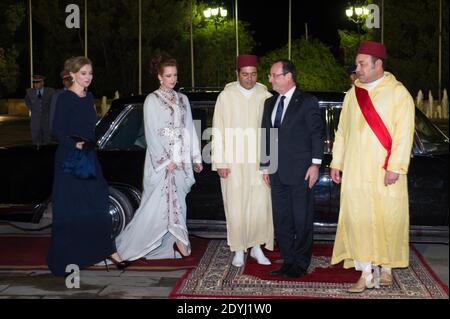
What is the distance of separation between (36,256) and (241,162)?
6.73 ft

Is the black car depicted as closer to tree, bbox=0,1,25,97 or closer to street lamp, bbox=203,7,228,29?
tree, bbox=0,1,25,97

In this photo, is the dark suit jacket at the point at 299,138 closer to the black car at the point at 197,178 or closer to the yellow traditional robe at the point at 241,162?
the yellow traditional robe at the point at 241,162

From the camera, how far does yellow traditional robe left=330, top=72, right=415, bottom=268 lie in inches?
232

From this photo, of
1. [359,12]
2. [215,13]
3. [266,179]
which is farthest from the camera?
[215,13]

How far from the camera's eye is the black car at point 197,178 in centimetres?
719

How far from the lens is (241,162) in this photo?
7059 millimetres

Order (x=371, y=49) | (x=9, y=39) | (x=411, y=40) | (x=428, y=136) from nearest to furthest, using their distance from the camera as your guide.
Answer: (x=371, y=49), (x=428, y=136), (x=9, y=39), (x=411, y=40)

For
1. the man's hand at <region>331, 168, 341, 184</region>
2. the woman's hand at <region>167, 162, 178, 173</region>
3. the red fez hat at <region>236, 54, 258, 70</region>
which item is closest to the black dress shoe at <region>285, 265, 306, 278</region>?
the man's hand at <region>331, 168, 341, 184</region>

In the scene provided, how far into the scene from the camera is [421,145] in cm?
723

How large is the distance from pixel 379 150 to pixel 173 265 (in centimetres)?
215

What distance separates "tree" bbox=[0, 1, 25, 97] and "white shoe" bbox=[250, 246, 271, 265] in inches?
1494

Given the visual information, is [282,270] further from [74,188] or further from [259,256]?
Result: [74,188]

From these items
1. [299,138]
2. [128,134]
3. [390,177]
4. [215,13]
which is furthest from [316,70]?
[390,177]

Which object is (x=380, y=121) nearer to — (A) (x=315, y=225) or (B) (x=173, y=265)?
(A) (x=315, y=225)
